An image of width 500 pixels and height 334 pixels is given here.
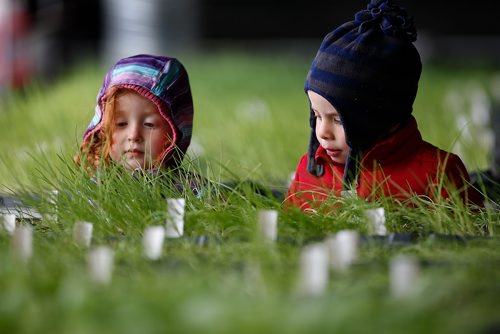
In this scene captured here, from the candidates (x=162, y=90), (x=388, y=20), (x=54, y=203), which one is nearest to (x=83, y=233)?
(x=54, y=203)

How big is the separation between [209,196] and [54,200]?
1.35 feet

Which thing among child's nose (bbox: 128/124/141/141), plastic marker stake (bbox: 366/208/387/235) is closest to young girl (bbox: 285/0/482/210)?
plastic marker stake (bbox: 366/208/387/235)

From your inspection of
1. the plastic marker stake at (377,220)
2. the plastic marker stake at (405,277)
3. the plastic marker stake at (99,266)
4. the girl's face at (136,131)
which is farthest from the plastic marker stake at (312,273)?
the girl's face at (136,131)

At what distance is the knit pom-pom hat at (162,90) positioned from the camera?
2543 millimetres

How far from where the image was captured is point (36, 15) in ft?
33.2

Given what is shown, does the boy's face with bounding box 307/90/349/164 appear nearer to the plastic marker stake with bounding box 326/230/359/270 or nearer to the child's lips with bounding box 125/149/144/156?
the child's lips with bounding box 125/149/144/156

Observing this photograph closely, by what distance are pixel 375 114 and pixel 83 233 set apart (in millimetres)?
882

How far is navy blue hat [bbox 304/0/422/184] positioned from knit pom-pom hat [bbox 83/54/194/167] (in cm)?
36

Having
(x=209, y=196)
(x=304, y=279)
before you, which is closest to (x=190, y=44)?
(x=209, y=196)

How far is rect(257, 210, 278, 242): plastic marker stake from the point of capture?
209 cm

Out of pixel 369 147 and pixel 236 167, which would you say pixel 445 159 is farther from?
pixel 236 167

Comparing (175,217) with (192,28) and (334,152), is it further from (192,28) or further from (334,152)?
(192,28)

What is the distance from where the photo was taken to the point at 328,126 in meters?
2.53

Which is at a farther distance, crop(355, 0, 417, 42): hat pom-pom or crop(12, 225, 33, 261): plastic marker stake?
crop(355, 0, 417, 42): hat pom-pom
